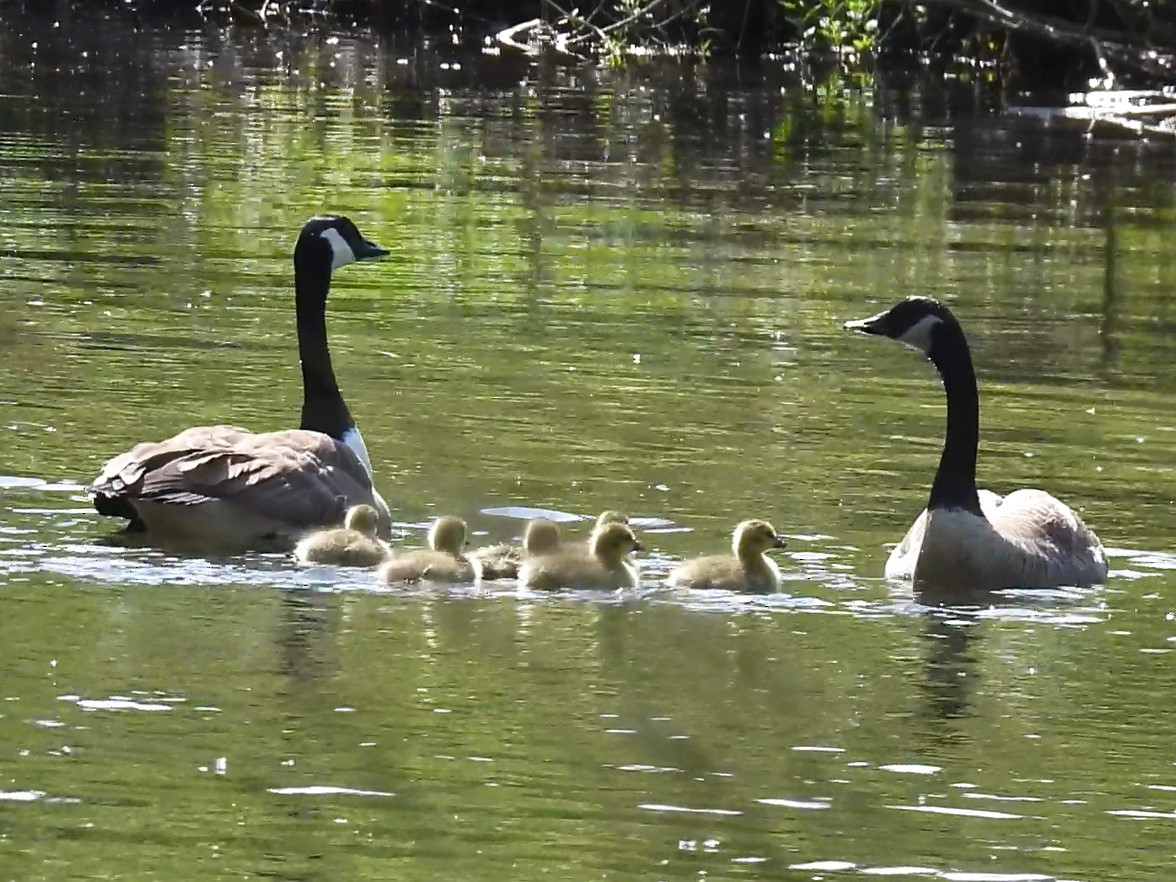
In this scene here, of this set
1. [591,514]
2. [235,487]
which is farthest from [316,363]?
[591,514]

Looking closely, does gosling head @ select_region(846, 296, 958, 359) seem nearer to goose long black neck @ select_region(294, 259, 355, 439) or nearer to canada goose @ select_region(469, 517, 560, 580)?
canada goose @ select_region(469, 517, 560, 580)

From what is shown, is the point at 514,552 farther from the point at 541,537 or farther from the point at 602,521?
the point at 602,521

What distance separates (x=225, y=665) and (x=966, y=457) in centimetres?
335

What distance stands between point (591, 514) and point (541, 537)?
39.5 inches

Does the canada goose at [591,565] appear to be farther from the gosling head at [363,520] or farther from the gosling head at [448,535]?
the gosling head at [363,520]

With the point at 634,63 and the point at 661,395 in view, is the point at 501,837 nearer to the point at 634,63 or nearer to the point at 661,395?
the point at 661,395

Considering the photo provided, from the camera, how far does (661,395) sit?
44.5ft

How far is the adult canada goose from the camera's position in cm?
1011

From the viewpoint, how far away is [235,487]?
10.3m

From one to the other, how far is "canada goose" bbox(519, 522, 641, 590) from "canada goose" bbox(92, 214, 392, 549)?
954 millimetres

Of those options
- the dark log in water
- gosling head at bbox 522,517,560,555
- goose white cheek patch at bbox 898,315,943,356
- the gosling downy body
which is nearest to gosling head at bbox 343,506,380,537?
gosling head at bbox 522,517,560,555

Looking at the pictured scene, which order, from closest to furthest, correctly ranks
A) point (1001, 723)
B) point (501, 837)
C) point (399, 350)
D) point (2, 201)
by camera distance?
point (501, 837)
point (1001, 723)
point (399, 350)
point (2, 201)

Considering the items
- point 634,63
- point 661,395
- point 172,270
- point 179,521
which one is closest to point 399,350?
point 661,395

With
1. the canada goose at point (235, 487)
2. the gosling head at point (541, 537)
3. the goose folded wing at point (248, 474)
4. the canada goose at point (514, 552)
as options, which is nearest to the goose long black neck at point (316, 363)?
the canada goose at point (235, 487)
